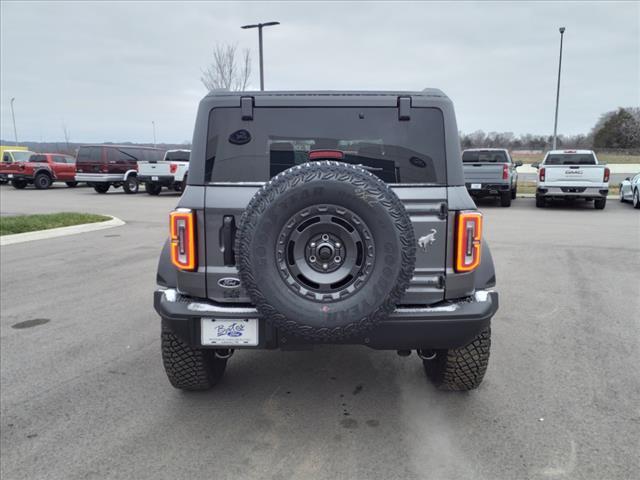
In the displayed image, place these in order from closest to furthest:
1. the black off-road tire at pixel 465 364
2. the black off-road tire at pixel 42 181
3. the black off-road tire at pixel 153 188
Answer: the black off-road tire at pixel 465 364 → the black off-road tire at pixel 153 188 → the black off-road tire at pixel 42 181

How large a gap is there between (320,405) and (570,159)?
15577 millimetres

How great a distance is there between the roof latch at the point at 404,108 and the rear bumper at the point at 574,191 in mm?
13935

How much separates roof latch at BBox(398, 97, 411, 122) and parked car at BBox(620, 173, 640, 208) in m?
16.0

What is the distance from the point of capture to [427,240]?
2.81 meters

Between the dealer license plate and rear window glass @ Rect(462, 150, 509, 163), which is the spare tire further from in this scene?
rear window glass @ Rect(462, 150, 509, 163)

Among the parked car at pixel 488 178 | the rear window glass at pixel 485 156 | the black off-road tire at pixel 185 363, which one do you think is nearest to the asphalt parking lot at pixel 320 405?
the black off-road tire at pixel 185 363

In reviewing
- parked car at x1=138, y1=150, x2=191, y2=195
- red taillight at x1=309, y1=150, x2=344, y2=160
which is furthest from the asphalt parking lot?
parked car at x1=138, y1=150, x2=191, y2=195

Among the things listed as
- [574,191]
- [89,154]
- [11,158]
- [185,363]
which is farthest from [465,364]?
[11,158]

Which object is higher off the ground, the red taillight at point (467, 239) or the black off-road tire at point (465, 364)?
the red taillight at point (467, 239)

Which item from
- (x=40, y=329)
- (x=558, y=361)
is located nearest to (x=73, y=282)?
(x=40, y=329)

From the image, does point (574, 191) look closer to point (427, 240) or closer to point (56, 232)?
point (56, 232)

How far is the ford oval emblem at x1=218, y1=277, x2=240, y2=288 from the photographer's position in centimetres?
285

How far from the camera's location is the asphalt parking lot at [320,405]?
8.75 ft

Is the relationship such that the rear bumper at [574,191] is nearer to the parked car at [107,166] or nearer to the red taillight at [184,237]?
the red taillight at [184,237]
